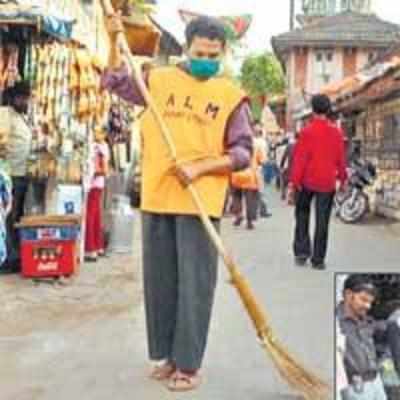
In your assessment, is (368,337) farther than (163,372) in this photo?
No

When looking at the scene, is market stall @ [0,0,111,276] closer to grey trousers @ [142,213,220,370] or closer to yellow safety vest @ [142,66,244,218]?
grey trousers @ [142,213,220,370]

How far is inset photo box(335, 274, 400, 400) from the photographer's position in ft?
13.1

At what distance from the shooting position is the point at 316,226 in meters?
9.65

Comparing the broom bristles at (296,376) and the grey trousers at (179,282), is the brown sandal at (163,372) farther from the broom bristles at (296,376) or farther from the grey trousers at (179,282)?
the broom bristles at (296,376)

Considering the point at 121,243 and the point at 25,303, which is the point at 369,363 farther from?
the point at 121,243

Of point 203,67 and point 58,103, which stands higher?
point 203,67

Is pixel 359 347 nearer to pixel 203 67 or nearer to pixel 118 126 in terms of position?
pixel 203 67

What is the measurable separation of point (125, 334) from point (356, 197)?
31.4 feet

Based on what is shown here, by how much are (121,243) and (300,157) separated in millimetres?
→ 2214

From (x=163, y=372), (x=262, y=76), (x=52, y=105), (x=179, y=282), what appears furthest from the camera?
(x=262, y=76)

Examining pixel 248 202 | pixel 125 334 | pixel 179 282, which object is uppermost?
pixel 179 282

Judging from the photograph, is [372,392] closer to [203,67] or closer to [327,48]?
[203,67]

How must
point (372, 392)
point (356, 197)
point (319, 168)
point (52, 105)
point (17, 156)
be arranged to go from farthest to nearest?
point (356, 197), point (319, 168), point (52, 105), point (17, 156), point (372, 392)

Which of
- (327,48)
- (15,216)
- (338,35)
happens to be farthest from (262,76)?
(15,216)
